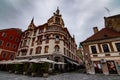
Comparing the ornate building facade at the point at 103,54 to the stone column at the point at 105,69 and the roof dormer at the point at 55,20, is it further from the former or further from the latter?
the roof dormer at the point at 55,20

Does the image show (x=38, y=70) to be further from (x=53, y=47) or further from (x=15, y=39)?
(x=15, y=39)

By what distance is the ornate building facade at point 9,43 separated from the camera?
27.0m

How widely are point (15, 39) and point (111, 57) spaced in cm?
3045

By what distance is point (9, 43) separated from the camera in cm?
2891

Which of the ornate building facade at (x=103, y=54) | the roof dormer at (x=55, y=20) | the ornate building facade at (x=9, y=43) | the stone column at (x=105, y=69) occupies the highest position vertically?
the roof dormer at (x=55, y=20)

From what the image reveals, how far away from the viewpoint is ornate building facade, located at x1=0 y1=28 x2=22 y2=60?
88.6 feet

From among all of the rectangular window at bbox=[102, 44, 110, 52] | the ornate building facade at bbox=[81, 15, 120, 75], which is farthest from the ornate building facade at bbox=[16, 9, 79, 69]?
the rectangular window at bbox=[102, 44, 110, 52]

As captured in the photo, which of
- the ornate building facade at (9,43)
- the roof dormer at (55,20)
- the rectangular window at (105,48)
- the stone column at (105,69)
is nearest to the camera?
the stone column at (105,69)

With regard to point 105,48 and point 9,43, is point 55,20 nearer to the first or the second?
point 105,48

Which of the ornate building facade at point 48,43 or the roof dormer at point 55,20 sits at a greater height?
the roof dormer at point 55,20

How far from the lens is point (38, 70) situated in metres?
15.1

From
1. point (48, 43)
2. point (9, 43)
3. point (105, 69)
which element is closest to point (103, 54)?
point (105, 69)

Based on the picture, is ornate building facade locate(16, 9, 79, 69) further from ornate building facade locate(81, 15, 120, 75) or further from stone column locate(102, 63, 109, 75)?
stone column locate(102, 63, 109, 75)

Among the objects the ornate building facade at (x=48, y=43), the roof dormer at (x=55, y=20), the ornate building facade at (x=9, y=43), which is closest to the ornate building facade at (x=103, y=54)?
the ornate building facade at (x=48, y=43)
